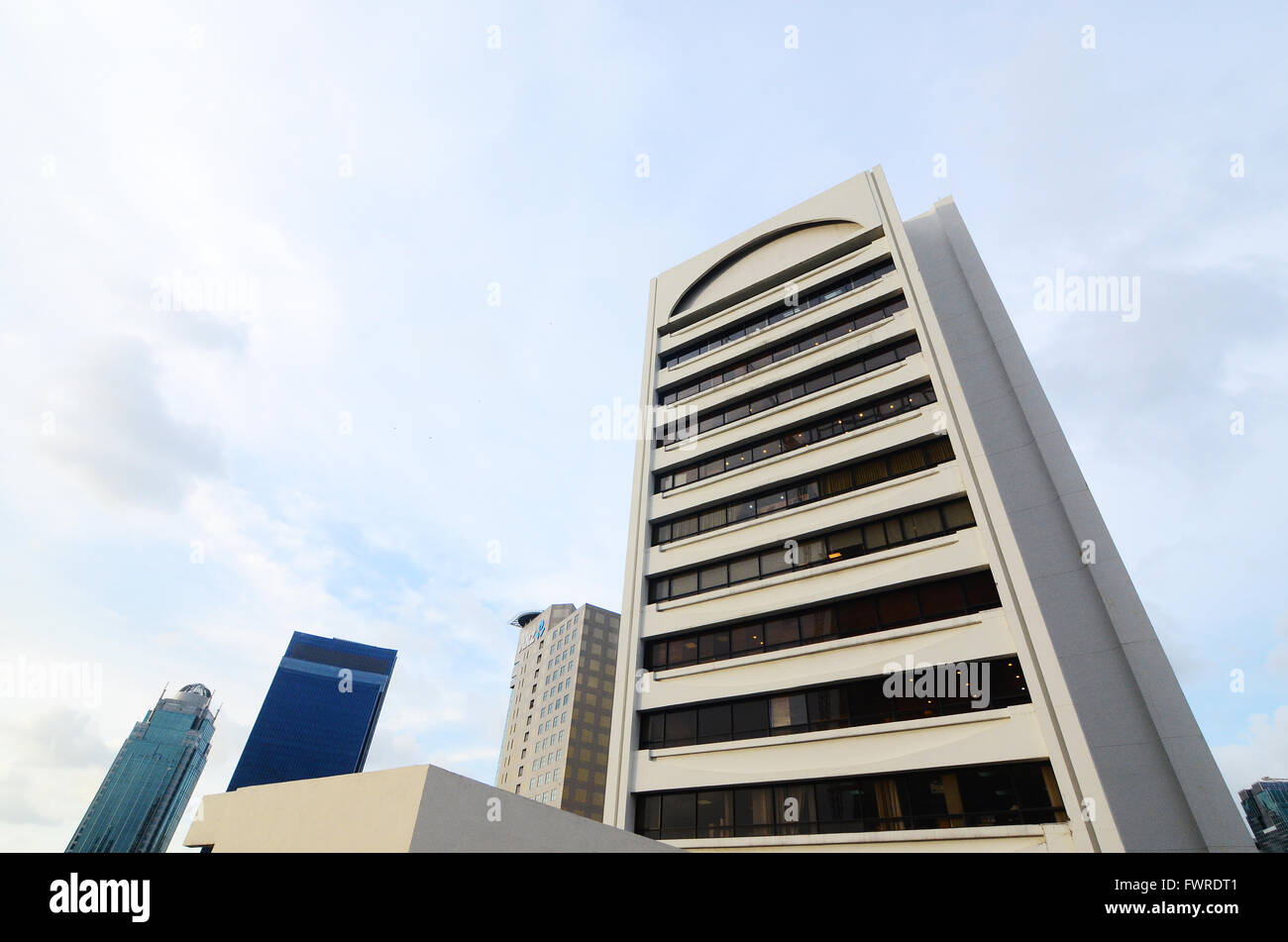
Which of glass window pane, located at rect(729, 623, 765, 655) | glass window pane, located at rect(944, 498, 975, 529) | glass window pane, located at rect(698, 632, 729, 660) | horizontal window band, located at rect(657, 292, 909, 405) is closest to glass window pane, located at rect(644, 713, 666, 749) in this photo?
glass window pane, located at rect(698, 632, 729, 660)

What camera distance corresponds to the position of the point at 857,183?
97.9 ft

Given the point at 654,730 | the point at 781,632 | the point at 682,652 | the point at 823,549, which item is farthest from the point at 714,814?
the point at 823,549

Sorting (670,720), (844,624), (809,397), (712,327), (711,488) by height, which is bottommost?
(670,720)

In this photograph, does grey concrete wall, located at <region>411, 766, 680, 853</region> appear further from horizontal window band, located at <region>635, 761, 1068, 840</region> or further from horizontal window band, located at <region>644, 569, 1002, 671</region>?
horizontal window band, located at <region>644, 569, 1002, 671</region>

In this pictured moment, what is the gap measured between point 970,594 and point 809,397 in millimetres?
10297

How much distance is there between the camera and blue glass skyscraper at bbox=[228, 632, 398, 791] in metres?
159

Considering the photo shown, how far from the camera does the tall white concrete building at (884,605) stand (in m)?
15.5

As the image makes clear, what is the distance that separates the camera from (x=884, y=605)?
19.3 metres

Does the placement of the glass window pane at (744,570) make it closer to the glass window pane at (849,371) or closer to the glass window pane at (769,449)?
the glass window pane at (769,449)

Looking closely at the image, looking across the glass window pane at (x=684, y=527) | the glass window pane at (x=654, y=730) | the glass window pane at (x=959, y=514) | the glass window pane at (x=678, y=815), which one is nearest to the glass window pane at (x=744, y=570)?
the glass window pane at (x=684, y=527)

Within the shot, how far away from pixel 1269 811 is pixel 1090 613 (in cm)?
15645

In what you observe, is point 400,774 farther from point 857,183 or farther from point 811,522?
point 857,183

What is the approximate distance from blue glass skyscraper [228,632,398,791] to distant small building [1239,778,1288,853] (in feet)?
654
